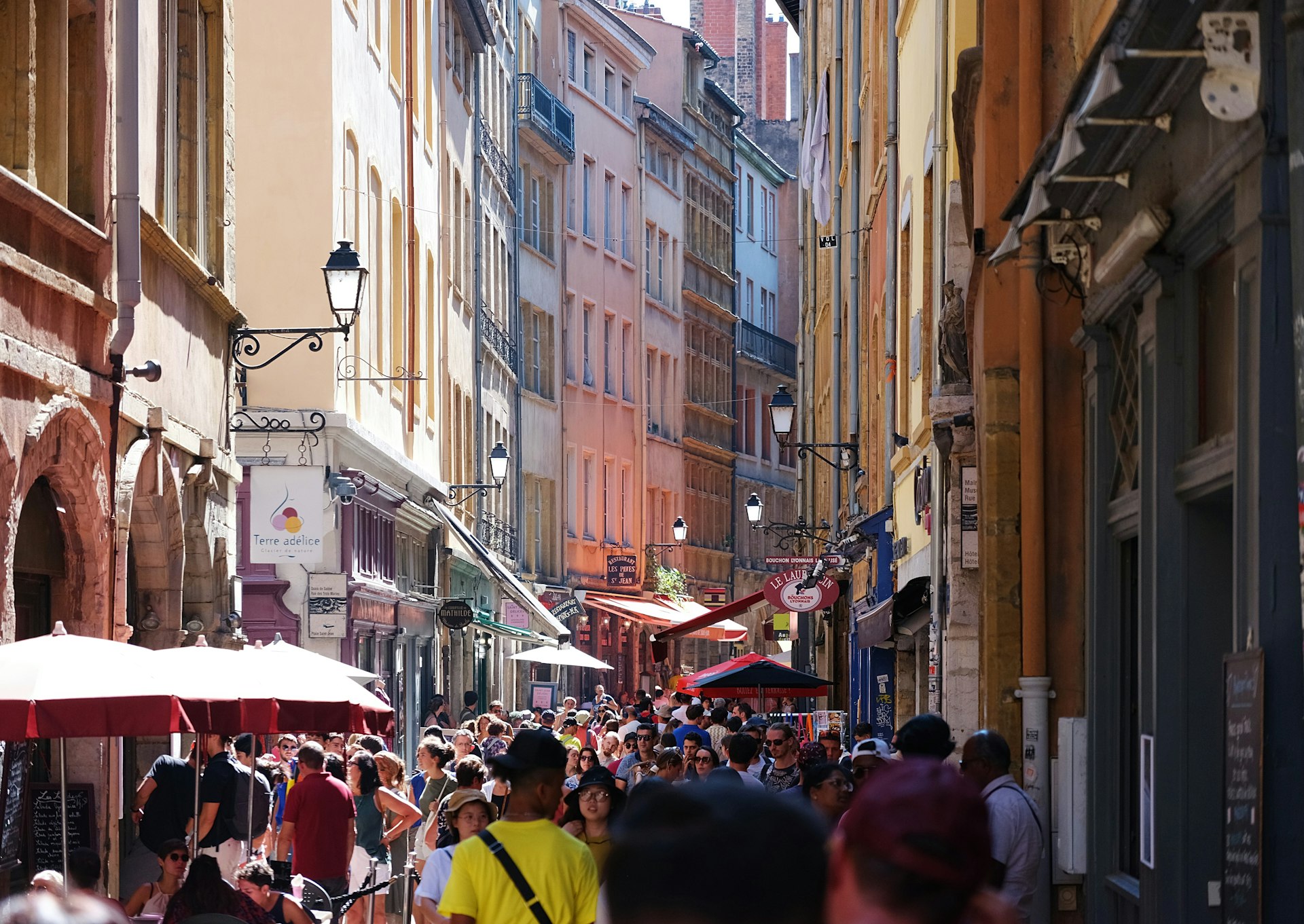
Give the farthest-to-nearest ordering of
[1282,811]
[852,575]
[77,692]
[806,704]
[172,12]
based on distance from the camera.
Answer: [806,704], [852,575], [172,12], [77,692], [1282,811]

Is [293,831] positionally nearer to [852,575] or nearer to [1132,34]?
[1132,34]

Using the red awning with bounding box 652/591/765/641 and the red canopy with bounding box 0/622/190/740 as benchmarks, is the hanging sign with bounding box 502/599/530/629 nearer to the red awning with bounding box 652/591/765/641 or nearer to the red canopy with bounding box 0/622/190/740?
the red awning with bounding box 652/591/765/641

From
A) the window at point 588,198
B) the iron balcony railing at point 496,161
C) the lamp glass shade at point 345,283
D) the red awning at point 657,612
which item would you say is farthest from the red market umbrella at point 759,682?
the window at point 588,198

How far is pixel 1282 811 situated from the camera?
5.57 m

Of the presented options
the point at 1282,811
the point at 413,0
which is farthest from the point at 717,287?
the point at 1282,811

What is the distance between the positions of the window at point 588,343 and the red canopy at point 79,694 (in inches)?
1602

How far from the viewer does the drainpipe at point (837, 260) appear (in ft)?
88.9

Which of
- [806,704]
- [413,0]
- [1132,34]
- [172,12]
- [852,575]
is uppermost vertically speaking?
[413,0]

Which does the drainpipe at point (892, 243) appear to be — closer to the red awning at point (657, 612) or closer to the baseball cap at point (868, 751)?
the baseball cap at point (868, 751)

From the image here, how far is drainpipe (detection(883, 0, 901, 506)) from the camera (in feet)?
63.7

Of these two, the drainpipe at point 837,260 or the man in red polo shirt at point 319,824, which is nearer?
the man in red polo shirt at point 319,824

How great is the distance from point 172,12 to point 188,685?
7.65m

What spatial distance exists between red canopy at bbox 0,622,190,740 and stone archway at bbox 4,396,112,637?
272 cm

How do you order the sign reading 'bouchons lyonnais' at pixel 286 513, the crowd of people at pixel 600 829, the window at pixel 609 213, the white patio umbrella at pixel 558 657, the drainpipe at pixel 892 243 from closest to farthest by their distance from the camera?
the crowd of people at pixel 600 829 < the drainpipe at pixel 892 243 < the sign reading 'bouchons lyonnais' at pixel 286 513 < the white patio umbrella at pixel 558 657 < the window at pixel 609 213
